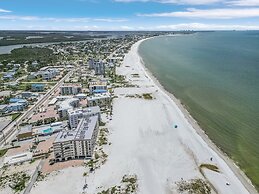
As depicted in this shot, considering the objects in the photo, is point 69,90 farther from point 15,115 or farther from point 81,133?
point 81,133

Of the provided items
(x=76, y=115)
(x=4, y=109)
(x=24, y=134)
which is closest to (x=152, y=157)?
(x=76, y=115)

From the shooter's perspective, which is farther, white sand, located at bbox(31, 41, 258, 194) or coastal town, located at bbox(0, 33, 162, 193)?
coastal town, located at bbox(0, 33, 162, 193)

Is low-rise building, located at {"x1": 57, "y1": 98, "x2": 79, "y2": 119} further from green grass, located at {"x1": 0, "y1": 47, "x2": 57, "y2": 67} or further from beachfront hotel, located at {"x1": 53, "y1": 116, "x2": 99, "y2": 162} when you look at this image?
green grass, located at {"x1": 0, "y1": 47, "x2": 57, "y2": 67}

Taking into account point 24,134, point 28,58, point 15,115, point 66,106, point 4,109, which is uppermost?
point 28,58

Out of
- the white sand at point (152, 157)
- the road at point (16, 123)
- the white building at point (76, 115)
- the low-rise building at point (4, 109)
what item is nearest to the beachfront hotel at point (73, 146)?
the white sand at point (152, 157)

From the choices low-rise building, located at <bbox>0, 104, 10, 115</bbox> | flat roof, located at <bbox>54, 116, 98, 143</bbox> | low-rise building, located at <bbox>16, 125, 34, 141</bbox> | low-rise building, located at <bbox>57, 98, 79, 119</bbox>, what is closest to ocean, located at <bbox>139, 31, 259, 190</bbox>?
flat roof, located at <bbox>54, 116, 98, 143</bbox>
